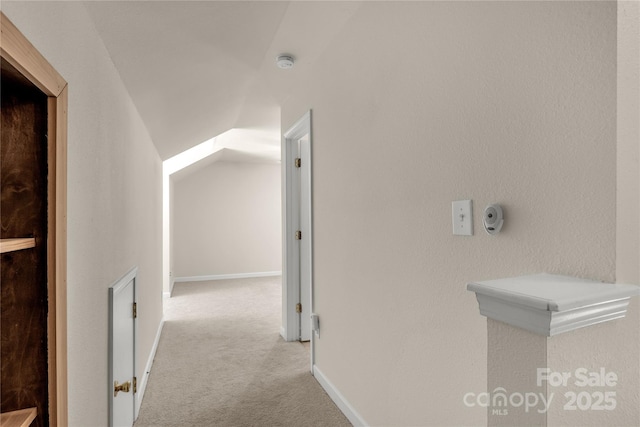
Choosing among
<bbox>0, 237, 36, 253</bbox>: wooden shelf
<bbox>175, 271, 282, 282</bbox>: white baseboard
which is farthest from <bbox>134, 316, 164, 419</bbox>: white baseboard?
<bbox>175, 271, 282, 282</bbox>: white baseboard

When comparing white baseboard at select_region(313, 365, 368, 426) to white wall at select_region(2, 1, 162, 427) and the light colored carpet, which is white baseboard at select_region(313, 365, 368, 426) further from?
white wall at select_region(2, 1, 162, 427)

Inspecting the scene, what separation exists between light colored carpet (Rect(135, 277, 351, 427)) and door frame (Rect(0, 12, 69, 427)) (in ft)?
4.82

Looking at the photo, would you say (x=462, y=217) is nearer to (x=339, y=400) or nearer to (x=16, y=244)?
(x=16, y=244)

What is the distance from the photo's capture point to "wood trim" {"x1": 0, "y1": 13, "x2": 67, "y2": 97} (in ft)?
2.23

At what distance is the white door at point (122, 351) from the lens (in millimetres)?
1622

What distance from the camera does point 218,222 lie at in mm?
7188

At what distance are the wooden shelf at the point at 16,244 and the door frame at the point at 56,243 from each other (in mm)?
37

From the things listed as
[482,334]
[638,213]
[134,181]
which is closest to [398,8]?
[638,213]

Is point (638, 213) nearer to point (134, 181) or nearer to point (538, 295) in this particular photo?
point (538, 295)

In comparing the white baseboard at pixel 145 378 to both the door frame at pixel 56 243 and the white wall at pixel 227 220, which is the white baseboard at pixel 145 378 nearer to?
the door frame at pixel 56 243

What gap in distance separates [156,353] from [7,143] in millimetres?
2880

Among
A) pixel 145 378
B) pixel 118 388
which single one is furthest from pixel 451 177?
pixel 145 378

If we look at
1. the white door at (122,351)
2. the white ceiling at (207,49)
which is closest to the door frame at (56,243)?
the white ceiling at (207,49)

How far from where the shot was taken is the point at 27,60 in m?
0.77
